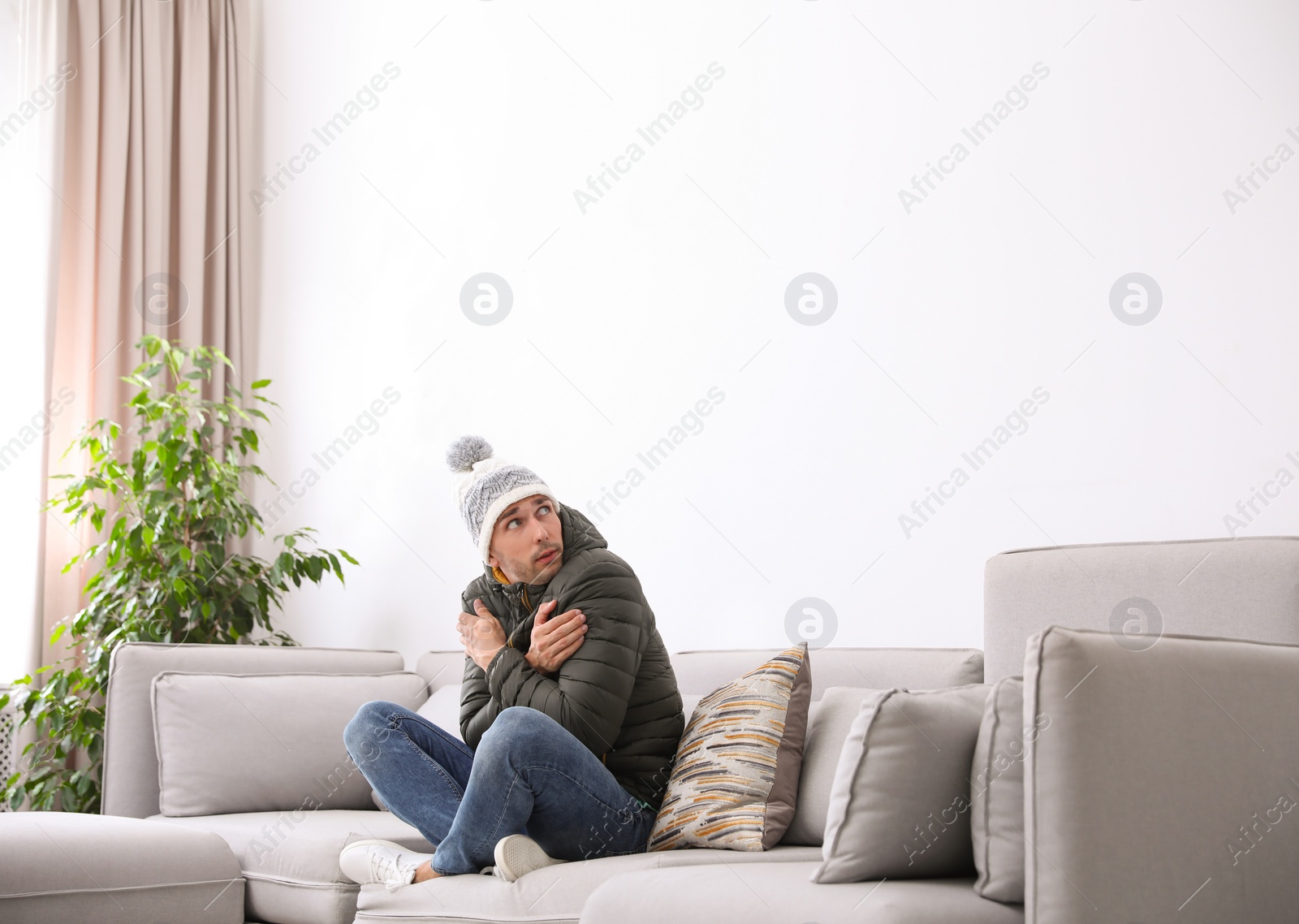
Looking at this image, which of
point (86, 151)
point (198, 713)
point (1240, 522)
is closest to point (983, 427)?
point (1240, 522)

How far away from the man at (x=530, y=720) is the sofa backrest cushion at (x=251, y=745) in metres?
0.58

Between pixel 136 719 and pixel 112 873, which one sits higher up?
pixel 136 719

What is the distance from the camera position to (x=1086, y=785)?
4.28 ft

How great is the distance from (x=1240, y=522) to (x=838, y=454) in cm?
89

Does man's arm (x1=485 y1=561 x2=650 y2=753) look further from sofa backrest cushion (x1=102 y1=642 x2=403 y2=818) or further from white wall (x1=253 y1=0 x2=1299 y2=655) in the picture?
sofa backrest cushion (x1=102 y1=642 x2=403 y2=818)

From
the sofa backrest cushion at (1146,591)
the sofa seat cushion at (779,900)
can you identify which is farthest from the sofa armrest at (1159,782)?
the sofa backrest cushion at (1146,591)

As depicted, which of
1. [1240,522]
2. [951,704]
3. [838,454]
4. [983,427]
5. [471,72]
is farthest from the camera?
[471,72]

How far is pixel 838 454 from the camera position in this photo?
276cm

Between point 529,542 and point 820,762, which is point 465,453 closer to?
point 529,542

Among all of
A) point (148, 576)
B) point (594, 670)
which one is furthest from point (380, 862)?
point (148, 576)

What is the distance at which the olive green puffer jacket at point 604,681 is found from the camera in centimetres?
208

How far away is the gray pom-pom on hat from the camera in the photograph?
245 centimetres

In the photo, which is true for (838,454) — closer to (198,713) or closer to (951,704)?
(951,704)

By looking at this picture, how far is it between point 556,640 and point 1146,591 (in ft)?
3.24
